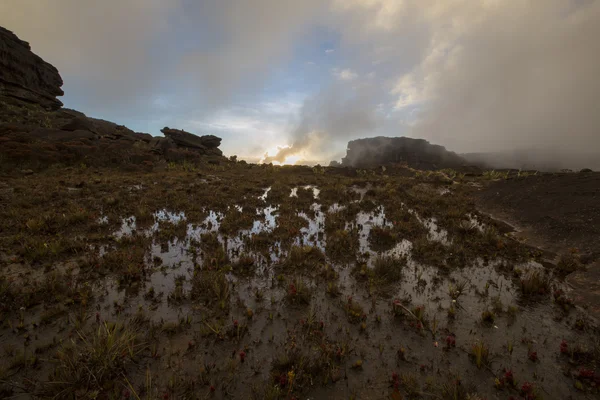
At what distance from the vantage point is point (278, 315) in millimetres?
5254

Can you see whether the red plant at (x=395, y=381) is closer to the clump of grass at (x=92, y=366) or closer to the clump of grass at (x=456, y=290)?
the clump of grass at (x=456, y=290)

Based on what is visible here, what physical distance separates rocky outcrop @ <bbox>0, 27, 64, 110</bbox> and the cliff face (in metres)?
117

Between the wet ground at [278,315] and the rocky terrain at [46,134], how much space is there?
1817 cm

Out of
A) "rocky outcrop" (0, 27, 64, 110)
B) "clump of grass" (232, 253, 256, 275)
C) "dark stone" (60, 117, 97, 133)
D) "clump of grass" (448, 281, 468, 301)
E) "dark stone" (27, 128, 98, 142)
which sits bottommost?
"clump of grass" (448, 281, 468, 301)

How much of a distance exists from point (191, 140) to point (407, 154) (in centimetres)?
14211

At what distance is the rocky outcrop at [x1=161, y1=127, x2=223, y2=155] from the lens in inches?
1918

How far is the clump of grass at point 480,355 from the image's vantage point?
3.98m

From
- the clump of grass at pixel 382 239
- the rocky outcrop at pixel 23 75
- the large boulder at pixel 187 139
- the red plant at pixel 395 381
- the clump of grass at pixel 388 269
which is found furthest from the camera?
the large boulder at pixel 187 139

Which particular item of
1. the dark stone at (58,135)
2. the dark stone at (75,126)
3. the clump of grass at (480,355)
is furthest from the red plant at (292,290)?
the dark stone at (75,126)

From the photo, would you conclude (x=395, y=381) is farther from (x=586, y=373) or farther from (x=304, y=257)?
(x=304, y=257)

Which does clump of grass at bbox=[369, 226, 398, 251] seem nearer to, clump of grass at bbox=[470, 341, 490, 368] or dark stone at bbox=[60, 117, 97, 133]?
clump of grass at bbox=[470, 341, 490, 368]

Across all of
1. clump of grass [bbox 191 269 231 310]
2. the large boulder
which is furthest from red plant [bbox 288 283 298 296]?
the large boulder

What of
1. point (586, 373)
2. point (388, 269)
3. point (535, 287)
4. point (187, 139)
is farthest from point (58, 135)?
point (586, 373)

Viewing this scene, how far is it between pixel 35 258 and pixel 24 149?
22764mm
